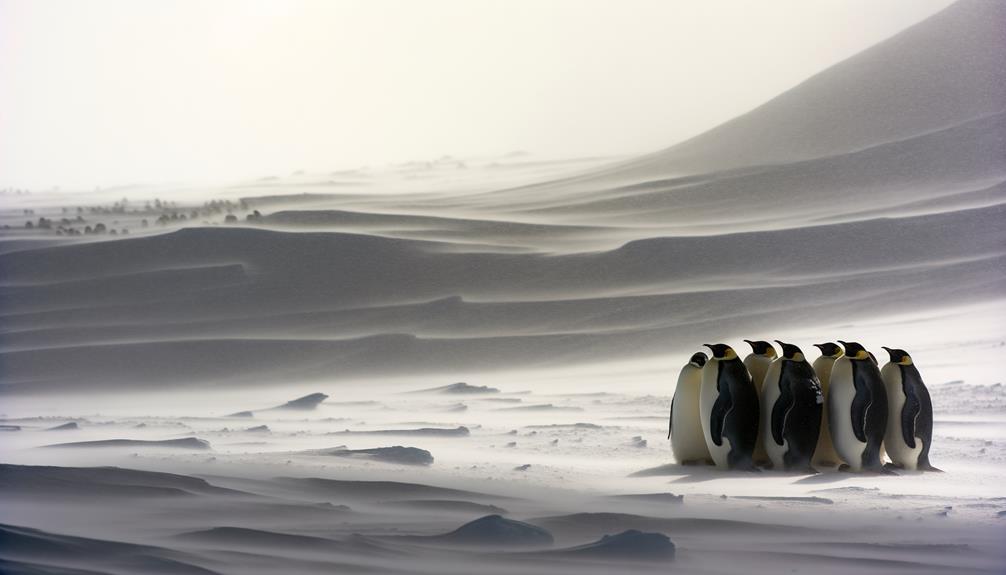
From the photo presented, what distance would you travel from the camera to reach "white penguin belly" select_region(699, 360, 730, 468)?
394 cm

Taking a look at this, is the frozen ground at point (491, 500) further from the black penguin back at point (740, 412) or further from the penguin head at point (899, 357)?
the penguin head at point (899, 357)

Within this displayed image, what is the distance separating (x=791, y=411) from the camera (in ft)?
12.7

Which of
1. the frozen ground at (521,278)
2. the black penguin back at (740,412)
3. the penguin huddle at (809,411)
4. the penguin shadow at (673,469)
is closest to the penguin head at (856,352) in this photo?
the penguin huddle at (809,411)

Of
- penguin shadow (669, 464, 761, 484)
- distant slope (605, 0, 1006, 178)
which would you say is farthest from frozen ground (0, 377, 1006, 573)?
distant slope (605, 0, 1006, 178)

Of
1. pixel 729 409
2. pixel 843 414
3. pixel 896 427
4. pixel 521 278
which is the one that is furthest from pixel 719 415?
pixel 521 278

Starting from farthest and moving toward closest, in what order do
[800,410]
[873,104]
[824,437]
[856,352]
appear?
[873,104] → [824,437] → [856,352] → [800,410]

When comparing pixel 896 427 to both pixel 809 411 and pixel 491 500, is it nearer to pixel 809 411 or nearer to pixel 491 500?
pixel 809 411

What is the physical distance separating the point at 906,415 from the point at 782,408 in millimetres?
439

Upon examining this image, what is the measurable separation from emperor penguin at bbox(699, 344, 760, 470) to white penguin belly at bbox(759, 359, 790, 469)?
33mm

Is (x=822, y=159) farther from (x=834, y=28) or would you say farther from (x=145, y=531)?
(x=145, y=531)

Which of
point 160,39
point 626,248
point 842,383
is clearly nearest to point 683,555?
point 842,383

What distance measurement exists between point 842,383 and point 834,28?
2.88 metres

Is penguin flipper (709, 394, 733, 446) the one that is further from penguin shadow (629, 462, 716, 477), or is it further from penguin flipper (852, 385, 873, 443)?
penguin flipper (852, 385, 873, 443)

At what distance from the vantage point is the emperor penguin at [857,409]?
154 inches
